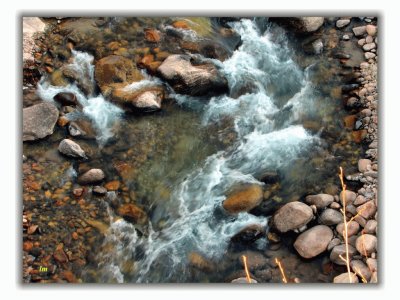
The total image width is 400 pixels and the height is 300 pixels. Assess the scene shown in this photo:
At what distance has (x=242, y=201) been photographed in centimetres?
354

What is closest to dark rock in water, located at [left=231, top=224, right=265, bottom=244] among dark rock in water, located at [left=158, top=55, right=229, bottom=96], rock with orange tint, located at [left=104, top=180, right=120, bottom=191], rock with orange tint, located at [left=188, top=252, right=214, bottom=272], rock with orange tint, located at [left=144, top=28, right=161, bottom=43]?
rock with orange tint, located at [left=188, top=252, right=214, bottom=272]

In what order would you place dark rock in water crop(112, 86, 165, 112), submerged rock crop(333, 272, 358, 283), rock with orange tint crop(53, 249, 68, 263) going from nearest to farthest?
submerged rock crop(333, 272, 358, 283) < rock with orange tint crop(53, 249, 68, 263) < dark rock in water crop(112, 86, 165, 112)

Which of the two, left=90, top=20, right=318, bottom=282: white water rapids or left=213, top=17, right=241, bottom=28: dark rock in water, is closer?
left=90, top=20, right=318, bottom=282: white water rapids

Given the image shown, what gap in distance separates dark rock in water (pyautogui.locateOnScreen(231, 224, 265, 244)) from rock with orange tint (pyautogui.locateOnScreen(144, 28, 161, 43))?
1.78 metres

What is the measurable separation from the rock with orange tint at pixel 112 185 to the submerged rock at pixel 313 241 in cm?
138

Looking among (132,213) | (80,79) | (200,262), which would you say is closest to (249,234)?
(200,262)

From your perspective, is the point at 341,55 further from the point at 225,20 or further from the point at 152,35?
the point at 152,35

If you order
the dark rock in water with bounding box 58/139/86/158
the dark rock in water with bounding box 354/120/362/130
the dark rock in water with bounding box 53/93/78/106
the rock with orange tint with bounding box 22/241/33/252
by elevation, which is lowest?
the rock with orange tint with bounding box 22/241/33/252

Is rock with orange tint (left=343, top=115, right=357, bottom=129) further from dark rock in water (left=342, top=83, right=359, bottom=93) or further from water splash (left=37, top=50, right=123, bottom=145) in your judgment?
water splash (left=37, top=50, right=123, bottom=145)

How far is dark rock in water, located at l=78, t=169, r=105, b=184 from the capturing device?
3621mm

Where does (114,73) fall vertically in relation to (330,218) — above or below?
above

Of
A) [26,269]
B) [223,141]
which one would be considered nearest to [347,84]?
[223,141]

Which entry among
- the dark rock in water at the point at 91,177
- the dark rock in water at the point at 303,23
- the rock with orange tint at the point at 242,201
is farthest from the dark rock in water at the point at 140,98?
the dark rock in water at the point at 303,23

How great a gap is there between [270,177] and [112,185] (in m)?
1.21
